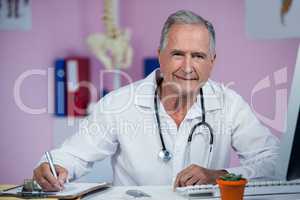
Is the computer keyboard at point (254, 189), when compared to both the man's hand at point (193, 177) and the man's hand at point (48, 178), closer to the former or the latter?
the man's hand at point (193, 177)

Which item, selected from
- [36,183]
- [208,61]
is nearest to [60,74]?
[208,61]

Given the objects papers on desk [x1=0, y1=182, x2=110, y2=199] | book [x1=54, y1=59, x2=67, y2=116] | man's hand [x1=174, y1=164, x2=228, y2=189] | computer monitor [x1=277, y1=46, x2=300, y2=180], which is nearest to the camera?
computer monitor [x1=277, y1=46, x2=300, y2=180]

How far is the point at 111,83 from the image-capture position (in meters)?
3.49

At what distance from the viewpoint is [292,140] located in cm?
123

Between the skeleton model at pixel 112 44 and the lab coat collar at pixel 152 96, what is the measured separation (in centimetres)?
131

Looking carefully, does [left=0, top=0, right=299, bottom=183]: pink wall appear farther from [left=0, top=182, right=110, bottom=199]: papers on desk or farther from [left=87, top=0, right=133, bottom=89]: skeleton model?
[left=0, top=182, right=110, bottom=199]: papers on desk

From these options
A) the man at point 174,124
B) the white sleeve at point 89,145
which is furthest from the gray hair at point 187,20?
the white sleeve at point 89,145

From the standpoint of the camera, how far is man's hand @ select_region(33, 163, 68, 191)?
58.1 inches

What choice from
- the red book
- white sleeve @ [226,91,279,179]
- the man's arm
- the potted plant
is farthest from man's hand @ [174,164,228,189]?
the red book

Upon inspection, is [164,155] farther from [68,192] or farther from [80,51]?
[80,51]

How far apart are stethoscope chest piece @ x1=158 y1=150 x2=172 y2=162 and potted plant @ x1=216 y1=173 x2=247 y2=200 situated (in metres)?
0.71

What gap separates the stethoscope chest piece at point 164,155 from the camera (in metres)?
1.95

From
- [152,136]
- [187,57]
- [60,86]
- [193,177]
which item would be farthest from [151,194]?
[60,86]

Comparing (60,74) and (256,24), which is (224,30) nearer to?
(256,24)
